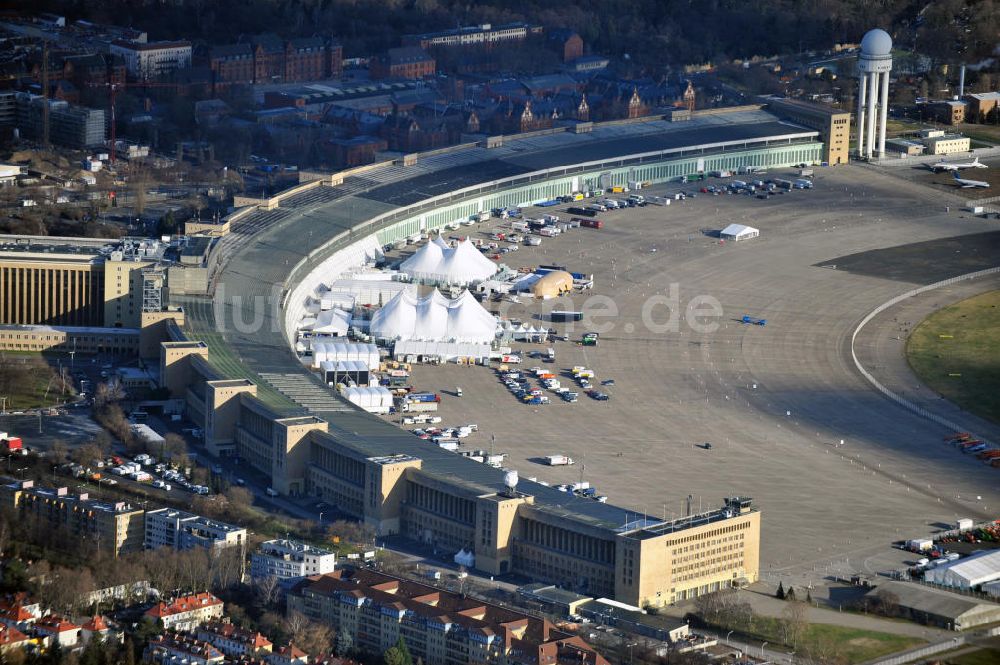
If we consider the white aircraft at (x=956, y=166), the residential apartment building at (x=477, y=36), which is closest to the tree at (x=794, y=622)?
the white aircraft at (x=956, y=166)

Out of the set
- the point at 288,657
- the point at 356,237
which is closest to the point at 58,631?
the point at 288,657

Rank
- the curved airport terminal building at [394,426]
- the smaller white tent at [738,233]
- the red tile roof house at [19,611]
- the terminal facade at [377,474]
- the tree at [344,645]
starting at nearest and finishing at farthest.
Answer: the red tile roof house at [19,611] < the tree at [344,645] < the terminal facade at [377,474] < the curved airport terminal building at [394,426] < the smaller white tent at [738,233]

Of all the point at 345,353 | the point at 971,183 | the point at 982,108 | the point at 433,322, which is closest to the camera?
the point at 345,353

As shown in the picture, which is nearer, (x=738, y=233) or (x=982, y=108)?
(x=738, y=233)

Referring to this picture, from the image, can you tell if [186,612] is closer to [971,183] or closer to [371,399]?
[371,399]

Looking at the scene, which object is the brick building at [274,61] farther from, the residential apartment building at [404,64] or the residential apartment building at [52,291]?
the residential apartment building at [52,291]
